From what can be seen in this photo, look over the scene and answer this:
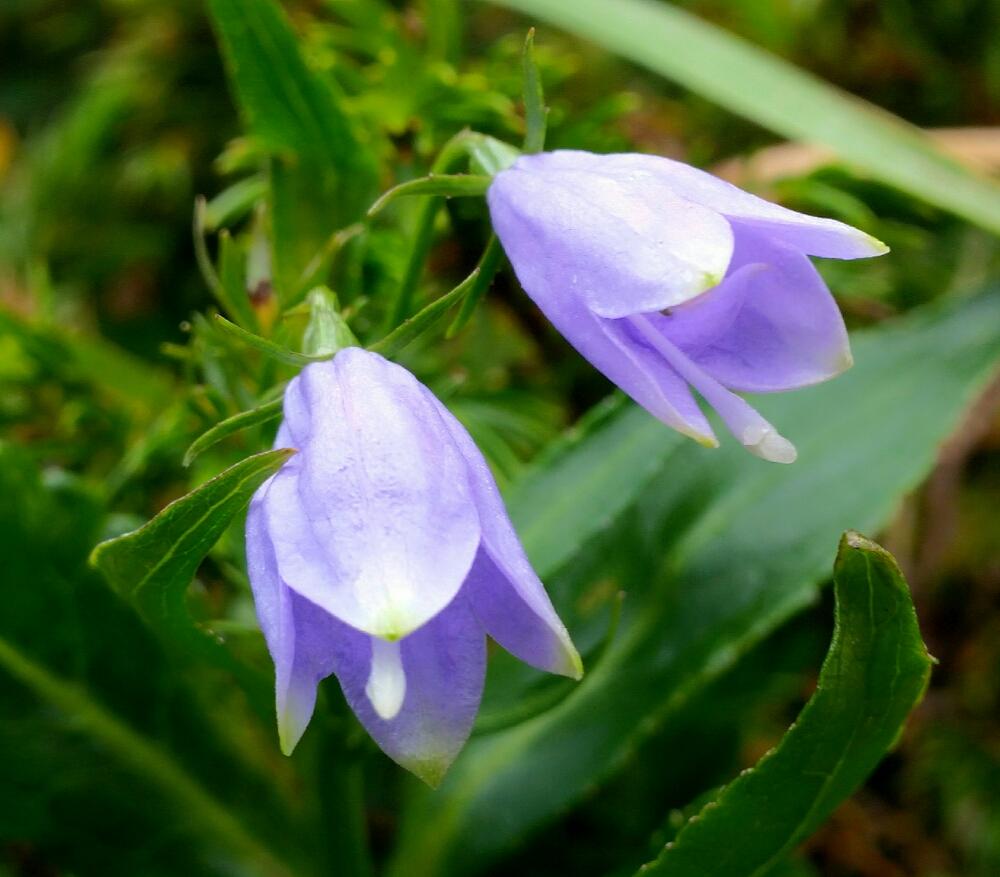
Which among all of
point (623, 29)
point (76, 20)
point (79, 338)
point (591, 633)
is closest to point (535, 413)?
point (591, 633)

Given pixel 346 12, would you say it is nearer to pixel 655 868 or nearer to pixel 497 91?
pixel 497 91

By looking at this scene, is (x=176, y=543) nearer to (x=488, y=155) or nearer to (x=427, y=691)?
(x=427, y=691)

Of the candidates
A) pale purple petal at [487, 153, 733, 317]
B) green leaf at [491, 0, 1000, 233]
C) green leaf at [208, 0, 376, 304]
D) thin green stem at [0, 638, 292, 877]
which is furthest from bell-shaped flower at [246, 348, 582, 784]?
green leaf at [491, 0, 1000, 233]

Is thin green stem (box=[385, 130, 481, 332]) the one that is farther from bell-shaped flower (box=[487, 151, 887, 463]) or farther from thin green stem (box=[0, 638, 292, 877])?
thin green stem (box=[0, 638, 292, 877])

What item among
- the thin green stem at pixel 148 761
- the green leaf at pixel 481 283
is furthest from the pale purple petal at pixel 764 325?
the thin green stem at pixel 148 761

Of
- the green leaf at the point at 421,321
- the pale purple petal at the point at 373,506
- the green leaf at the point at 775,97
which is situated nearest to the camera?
the pale purple petal at the point at 373,506

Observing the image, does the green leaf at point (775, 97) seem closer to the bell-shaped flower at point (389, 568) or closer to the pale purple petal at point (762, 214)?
the pale purple petal at point (762, 214)

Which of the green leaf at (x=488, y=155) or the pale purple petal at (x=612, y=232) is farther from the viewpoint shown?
the green leaf at (x=488, y=155)
